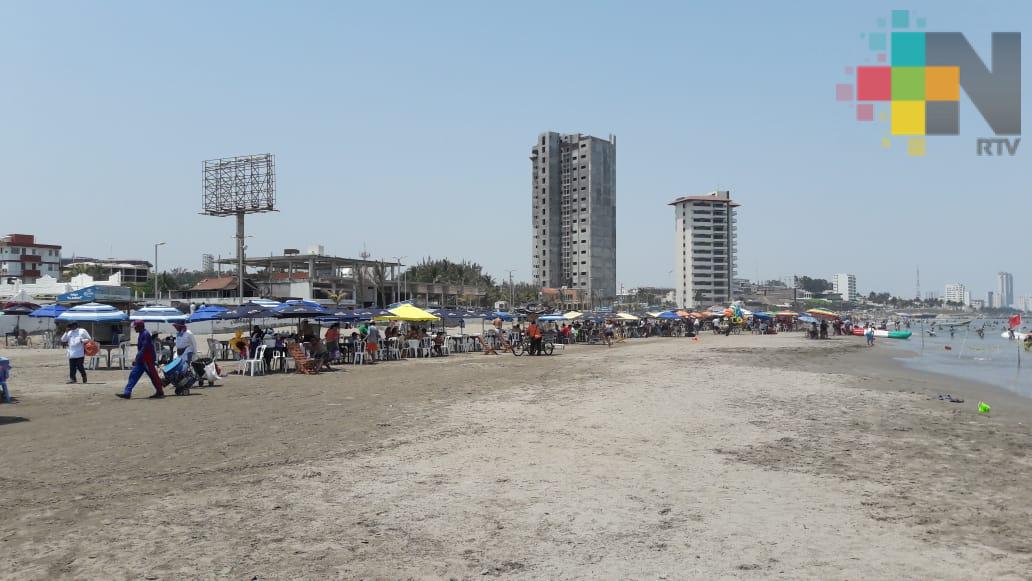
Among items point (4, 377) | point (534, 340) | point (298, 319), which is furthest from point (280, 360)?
point (534, 340)

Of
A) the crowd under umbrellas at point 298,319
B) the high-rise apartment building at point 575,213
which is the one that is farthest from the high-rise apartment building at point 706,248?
the crowd under umbrellas at point 298,319

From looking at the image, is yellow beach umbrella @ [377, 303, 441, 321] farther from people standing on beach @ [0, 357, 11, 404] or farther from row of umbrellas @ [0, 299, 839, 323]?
people standing on beach @ [0, 357, 11, 404]

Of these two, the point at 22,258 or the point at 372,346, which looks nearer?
the point at 372,346

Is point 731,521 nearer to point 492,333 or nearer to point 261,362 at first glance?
point 261,362

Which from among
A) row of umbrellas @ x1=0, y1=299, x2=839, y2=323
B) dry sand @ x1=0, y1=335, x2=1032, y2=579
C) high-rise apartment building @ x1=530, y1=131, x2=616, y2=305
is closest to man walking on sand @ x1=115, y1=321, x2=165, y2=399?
dry sand @ x1=0, y1=335, x2=1032, y2=579

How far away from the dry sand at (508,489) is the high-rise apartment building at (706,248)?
144 m

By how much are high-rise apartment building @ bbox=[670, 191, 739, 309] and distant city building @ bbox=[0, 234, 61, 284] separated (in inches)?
4903

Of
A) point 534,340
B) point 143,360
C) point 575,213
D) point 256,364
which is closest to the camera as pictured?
point 143,360

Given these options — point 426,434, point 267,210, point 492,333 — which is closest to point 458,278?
point 267,210

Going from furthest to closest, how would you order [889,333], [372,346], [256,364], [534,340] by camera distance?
[889,333] < [534,340] < [372,346] < [256,364]

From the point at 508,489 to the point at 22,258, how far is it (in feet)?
365

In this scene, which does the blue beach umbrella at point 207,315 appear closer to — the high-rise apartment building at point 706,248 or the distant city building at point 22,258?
the distant city building at point 22,258

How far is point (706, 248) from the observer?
153 m

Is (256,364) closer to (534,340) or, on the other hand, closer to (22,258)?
(534,340)
